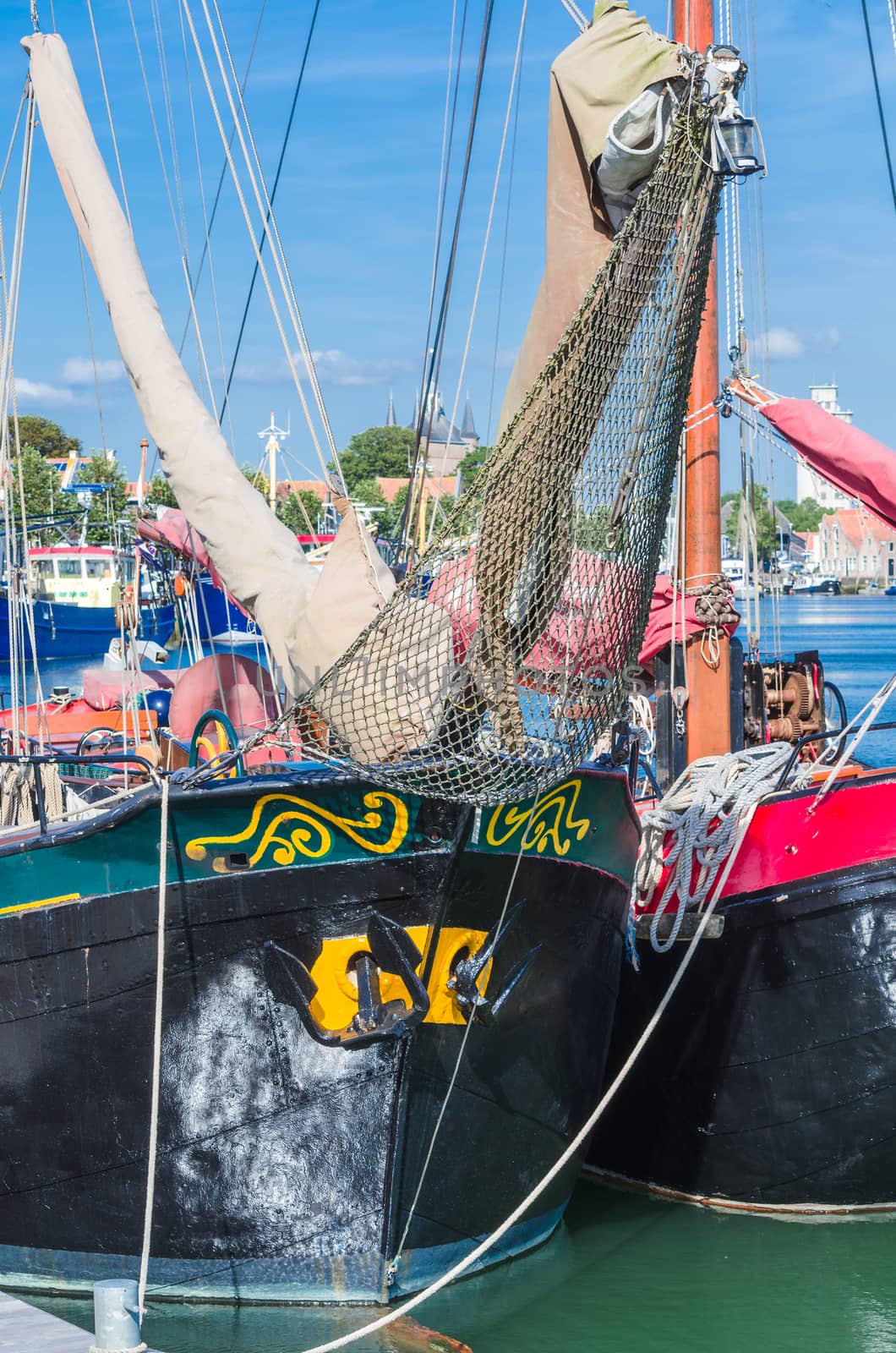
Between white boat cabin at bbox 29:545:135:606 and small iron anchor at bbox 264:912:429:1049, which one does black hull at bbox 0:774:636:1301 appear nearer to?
small iron anchor at bbox 264:912:429:1049

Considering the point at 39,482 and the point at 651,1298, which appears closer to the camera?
the point at 651,1298

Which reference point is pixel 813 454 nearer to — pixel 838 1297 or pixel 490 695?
pixel 490 695

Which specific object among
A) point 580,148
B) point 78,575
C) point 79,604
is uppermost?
point 78,575

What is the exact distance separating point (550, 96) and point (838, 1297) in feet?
18.1

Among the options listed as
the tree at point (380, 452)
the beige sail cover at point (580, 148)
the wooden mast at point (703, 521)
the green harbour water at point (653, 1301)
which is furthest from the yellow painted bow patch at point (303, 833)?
the tree at point (380, 452)

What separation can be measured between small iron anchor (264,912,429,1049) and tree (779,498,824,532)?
537 feet

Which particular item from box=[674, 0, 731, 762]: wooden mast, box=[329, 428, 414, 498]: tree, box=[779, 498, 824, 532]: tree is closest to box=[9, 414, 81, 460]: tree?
box=[329, 428, 414, 498]: tree

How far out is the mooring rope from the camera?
19.9 ft

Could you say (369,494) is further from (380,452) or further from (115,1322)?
(115,1322)

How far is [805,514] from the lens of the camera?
175125mm

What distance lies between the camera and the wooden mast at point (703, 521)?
402 inches

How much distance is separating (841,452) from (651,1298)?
14.4ft

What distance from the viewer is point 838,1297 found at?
7.50 metres

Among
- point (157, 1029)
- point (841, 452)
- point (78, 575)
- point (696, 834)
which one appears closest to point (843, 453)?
point (841, 452)
